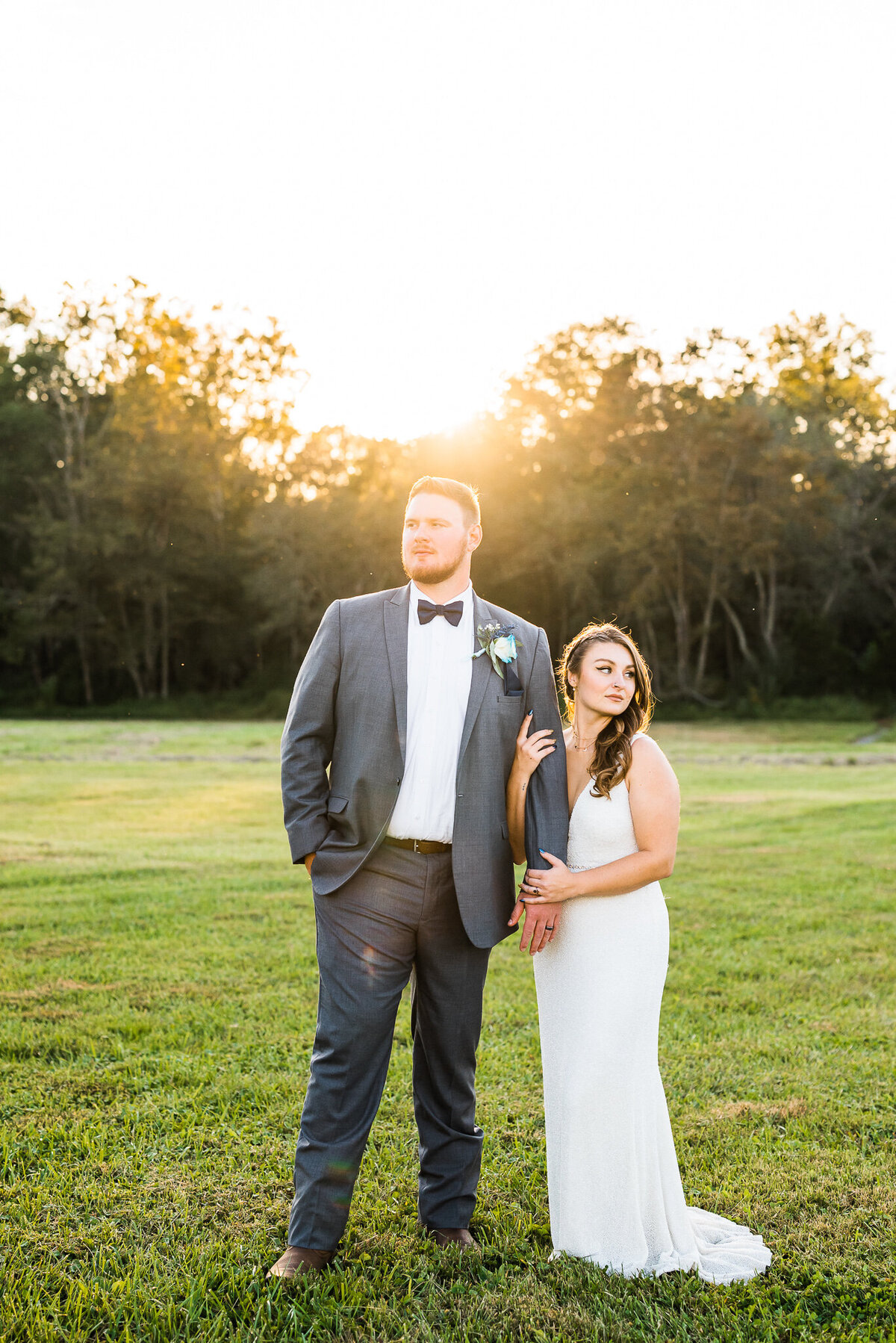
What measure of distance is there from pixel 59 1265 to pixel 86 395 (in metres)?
48.4

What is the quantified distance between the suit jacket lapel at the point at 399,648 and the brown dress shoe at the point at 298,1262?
5.01ft

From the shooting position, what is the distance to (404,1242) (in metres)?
3.67

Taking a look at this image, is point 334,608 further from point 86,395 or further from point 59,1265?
point 86,395

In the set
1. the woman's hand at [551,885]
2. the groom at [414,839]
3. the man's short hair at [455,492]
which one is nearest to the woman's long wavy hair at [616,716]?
the groom at [414,839]

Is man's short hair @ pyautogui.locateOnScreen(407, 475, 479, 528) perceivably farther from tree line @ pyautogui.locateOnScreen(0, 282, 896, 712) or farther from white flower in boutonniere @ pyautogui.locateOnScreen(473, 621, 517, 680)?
tree line @ pyautogui.locateOnScreen(0, 282, 896, 712)

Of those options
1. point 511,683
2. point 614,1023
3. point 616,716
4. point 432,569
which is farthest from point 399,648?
point 614,1023

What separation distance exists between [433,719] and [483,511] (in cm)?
4120

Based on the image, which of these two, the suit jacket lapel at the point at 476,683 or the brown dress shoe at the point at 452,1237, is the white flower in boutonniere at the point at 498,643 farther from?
the brown dress shoe at the point at 452,1237

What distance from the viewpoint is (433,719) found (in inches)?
141

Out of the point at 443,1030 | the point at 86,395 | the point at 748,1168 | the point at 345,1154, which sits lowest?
the point at 748,1168

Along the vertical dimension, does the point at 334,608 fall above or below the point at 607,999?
above

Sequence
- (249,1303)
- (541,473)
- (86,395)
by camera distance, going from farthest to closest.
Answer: (86,395)
(541,473)
(249,1303)

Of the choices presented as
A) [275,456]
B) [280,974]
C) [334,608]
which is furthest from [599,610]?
[334,608]

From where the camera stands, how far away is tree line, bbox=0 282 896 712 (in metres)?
39.7
